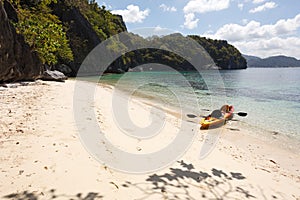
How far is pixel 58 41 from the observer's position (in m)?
32.2

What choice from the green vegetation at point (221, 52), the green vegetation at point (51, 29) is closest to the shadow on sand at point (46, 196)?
the green vegetation at point (51, 29)

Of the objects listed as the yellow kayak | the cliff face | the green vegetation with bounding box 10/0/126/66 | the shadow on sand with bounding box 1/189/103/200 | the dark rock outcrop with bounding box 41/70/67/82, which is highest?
the green vegetation with bounding box 10/0/126/66

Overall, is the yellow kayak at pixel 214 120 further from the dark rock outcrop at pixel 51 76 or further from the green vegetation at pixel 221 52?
the green vegetation at pixel 221 52

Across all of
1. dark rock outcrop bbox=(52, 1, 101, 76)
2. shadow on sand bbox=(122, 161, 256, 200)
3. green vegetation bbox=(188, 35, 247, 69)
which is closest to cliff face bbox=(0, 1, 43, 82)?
shadow on sand bbox=(122, 161, 256, 200)

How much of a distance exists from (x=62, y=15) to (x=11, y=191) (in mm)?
58697

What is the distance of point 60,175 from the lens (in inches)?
148

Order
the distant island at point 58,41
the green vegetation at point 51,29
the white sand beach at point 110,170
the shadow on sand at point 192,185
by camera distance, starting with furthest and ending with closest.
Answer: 1. the green vegetation at point 51,29
2. the distant island at point 58,41
3. the shadow on sand at point 192,185
4. the white sand beach at point 110,170

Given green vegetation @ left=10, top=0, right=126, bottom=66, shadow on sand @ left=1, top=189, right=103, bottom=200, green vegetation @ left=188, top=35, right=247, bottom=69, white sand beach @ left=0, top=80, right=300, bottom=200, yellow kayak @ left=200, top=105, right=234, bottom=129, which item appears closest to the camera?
shadow on sand @ left=1, top=189, right=103, bottom=200

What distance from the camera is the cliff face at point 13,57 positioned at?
12891mm

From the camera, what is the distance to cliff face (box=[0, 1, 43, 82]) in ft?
42.3

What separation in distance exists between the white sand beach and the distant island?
31.4 ft

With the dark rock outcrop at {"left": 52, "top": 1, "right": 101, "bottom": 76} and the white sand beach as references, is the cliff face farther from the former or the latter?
the dark rock outcrop at {"left": 52, "top": 1, "right": 101, "bottom": 76}

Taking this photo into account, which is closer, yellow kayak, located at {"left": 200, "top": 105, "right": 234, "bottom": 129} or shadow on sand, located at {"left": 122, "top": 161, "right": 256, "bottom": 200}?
shadow on sand, located at {"left": 122, "top": 161, "right": 256, "bottom": 200}

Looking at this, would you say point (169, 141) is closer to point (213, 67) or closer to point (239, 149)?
point (239, 149)
